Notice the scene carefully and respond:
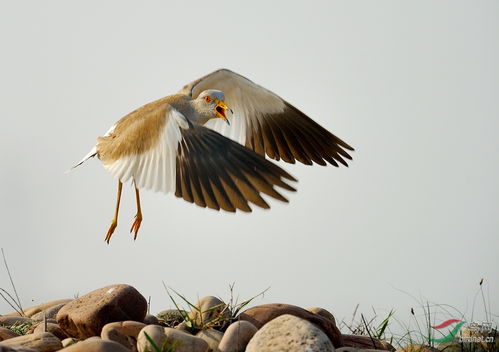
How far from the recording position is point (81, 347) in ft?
15.9

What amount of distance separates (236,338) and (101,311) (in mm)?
1389

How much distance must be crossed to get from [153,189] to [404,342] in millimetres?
2855

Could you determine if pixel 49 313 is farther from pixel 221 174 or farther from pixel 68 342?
pixel 221 174

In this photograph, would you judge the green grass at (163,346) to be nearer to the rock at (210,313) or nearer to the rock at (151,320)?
the rock at (210,313)

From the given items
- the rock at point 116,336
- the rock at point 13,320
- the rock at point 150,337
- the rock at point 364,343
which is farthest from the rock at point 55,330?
the rock at point 364,343

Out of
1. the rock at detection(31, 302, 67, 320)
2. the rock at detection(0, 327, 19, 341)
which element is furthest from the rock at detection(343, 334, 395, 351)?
the rock at detection(31, 302, 67, 320)

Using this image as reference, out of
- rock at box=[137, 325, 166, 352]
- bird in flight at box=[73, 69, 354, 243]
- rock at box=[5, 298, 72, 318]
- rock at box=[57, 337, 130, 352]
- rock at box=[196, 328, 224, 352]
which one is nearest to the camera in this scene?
rock at box=[57, 337, 130, 352]

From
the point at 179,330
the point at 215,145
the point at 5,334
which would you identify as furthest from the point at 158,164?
the point at 5,334

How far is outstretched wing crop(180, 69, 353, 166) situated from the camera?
9.62 meters

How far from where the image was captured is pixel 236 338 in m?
5.55

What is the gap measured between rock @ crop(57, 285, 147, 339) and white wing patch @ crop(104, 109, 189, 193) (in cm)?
113

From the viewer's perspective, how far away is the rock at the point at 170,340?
17.6 feet

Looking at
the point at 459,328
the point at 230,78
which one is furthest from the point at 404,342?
the point at 230,78

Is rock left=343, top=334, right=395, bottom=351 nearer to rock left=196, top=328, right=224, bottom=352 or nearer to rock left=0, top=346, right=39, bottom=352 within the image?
rock left=196, top=328, right=224, bottom=352
